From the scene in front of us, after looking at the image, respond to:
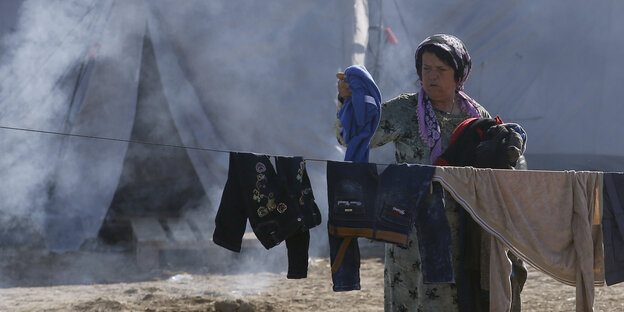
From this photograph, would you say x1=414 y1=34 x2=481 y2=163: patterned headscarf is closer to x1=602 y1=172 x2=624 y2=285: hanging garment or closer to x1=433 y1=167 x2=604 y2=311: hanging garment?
x1=433 y1=167 x2=604 y2=311: hanging garment

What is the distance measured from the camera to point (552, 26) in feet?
23.9

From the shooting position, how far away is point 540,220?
2.64 metres

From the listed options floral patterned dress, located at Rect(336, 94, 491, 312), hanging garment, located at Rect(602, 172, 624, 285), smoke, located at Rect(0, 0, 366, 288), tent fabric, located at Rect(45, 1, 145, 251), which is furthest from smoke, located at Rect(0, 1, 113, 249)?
hanging garment, located at Rect(602, 172, 624, 285)

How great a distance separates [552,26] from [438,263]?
551 cm

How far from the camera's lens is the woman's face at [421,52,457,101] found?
108 inches

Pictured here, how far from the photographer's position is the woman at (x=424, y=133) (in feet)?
8.80

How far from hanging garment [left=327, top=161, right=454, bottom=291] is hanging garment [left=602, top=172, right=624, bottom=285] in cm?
69

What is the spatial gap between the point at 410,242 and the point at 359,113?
1.85 ft

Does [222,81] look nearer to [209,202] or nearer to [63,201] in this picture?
[209,202]

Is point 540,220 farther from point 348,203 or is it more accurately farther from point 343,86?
point 343,86

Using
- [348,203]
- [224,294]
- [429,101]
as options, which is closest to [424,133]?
[429,101]

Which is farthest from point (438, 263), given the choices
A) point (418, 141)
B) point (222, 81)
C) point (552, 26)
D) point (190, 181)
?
point (552, 26)

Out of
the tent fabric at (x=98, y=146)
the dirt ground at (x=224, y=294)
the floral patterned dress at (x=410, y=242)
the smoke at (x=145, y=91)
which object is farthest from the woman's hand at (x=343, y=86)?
the tent fabric at (x=98, y=146)

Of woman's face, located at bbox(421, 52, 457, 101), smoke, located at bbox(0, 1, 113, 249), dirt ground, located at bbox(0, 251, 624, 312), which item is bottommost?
dirt ground, located at bbox(0, 251, 624, 312)
